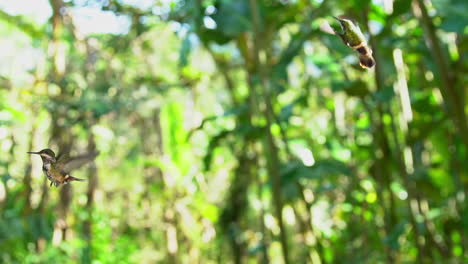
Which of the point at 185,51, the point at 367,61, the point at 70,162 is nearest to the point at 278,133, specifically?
the point at 185,51

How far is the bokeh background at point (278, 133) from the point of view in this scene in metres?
1.62

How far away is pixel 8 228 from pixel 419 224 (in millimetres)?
1267

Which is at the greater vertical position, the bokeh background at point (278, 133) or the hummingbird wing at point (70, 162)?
the hummingbird wing at point (70, 162)

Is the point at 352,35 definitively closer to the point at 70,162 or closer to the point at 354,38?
the point at 354,38

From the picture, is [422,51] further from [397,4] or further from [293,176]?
[293,176]

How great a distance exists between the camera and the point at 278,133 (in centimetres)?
243

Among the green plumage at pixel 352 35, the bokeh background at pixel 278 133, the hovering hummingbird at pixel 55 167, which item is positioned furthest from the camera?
the bokeh background at pixel 278 133

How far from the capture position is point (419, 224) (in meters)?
1.73

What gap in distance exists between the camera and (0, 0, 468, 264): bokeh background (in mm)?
1623

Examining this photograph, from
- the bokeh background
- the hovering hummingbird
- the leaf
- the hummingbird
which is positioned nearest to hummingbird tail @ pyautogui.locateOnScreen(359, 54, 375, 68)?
the hummingbird

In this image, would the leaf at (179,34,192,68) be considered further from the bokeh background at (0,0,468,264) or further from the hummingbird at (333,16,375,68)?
the hummingbird at (333,16,375,68)

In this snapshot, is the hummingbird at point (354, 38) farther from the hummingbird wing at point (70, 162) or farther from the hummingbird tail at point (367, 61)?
the hummingbird wing at point (70, 162)

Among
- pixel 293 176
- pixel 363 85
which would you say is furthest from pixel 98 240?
pixel 363 85

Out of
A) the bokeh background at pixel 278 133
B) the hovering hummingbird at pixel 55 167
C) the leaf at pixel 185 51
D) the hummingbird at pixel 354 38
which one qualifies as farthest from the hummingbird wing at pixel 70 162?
the leaf at pixel 185 51
